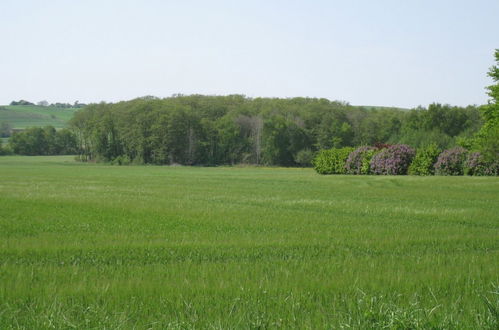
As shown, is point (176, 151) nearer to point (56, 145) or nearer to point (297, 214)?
point (56, 145)

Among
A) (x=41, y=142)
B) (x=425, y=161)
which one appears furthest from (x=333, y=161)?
(x=41, y=142)

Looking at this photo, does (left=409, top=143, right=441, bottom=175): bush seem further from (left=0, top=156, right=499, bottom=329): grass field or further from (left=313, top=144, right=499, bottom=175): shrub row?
(left=0, top=156, right=499, bottom=329): grass field

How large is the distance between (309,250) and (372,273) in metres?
2.65

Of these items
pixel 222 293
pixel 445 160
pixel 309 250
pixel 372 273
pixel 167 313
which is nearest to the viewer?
pixel 167 313

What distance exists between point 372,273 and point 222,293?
254 cm

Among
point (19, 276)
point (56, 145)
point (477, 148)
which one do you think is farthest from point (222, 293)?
point (56, 145)

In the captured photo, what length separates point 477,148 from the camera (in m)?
43.3

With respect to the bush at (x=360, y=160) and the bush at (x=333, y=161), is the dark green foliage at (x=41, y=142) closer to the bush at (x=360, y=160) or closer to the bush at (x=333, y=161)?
the bush at (x=333, y=161)

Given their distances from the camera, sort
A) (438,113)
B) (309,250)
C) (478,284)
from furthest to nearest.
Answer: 1. (438,113)
2. (309,250)
3. (478,284)

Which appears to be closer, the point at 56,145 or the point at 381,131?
the point at 381,131

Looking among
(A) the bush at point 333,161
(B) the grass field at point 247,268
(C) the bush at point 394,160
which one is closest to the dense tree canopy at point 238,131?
(A) the bush at point 333,161

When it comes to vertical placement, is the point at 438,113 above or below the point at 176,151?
above

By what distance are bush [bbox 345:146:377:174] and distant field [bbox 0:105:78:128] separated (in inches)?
4865

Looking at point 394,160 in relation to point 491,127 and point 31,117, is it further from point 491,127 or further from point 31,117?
point 31,117
